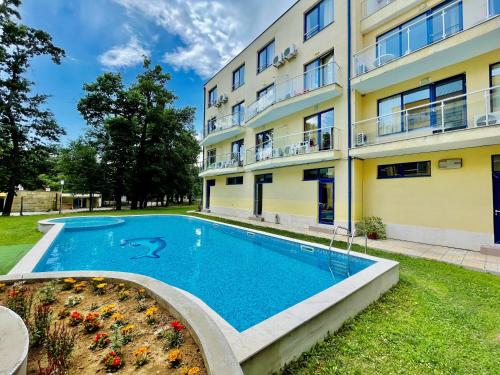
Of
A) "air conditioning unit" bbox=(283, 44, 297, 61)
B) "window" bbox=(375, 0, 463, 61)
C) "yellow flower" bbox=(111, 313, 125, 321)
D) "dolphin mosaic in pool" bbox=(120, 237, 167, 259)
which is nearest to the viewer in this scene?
"yellow flower" bbox=(111, 313, 125, 321)

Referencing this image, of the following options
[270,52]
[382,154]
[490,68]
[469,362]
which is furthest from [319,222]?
[270,52]

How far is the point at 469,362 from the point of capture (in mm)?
2812

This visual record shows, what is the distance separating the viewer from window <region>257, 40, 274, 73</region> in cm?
1585

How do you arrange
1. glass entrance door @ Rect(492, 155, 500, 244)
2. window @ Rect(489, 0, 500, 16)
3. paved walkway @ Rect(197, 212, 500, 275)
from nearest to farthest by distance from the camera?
paved walkway @ Rect(197, 212, 500, 275), window @ Rect(489, 0, 500, 16), glass entrance door @ Rect(492, 155, 500, 244)

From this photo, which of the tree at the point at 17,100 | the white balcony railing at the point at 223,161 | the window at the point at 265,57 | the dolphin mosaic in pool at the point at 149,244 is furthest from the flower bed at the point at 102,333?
the tree at the point at 17,100

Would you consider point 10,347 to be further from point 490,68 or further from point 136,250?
point 490,68

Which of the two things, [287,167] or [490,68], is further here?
[287,167]

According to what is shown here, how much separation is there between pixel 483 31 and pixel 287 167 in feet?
30.6

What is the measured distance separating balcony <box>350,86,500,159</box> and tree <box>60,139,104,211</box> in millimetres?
22835

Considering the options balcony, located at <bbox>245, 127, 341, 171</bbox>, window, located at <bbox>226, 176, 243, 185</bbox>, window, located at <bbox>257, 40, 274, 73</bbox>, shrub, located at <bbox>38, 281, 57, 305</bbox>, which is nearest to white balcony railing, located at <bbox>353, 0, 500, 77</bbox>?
balcony, located at <bbox>245, 127, 341, 171</bbox>

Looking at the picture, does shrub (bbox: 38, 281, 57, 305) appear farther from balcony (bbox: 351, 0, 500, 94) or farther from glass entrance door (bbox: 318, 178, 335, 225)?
balcony (bbox: 351, 0, 500, 94)

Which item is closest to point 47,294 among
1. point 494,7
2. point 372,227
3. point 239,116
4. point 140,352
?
point 140,352

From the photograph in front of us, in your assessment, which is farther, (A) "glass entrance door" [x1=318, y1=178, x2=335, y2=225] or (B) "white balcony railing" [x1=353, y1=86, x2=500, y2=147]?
(A) "glass entrance door" [x1=318, y1=178, x2=335, y2=225]

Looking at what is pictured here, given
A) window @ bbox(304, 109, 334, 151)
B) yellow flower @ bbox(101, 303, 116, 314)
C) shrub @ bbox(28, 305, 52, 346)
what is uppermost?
window @ bbox(304, 109, 334, 151)
